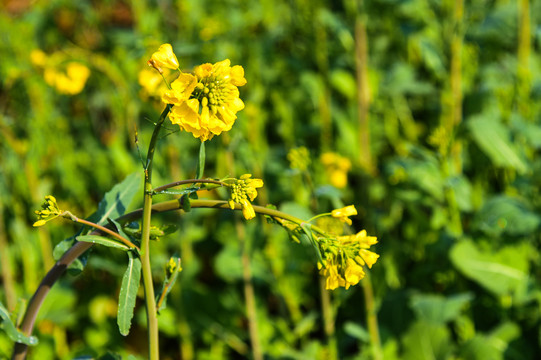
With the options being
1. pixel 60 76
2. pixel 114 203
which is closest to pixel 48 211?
pixel 114 203

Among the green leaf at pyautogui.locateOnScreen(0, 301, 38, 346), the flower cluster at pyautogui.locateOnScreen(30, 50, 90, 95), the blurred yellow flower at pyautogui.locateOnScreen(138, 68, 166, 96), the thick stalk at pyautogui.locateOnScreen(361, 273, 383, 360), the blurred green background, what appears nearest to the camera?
the green leaf at pyautogui.locateOnScreen(0, 301, 38, 346)

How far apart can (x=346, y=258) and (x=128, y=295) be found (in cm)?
37

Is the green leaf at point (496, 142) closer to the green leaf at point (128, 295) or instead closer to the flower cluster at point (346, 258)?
the flower cluster at point (346, 258)

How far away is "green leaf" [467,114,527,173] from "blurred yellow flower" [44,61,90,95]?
6.11 feet

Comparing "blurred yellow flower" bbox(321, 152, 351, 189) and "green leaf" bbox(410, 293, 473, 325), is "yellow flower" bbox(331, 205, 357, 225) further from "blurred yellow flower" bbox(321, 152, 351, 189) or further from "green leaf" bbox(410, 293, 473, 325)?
"blurred yellow flower" bbox(321, 152, 351, 189)

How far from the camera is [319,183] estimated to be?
2348mm

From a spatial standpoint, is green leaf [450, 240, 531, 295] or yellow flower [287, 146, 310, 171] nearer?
yellow flower [287, 146, 310, 171]

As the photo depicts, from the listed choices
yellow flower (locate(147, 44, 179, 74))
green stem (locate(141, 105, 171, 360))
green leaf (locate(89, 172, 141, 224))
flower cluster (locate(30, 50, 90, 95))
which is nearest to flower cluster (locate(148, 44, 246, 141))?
yellow flower (locate(147, 44, 179, 74))

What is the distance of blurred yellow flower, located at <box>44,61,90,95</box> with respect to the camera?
8.29 ft

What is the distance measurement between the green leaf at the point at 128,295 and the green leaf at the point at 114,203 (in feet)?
0.65

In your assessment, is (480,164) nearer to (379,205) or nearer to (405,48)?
(379,205)

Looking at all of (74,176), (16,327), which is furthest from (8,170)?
(16,327)

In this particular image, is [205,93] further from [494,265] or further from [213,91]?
[494,265]

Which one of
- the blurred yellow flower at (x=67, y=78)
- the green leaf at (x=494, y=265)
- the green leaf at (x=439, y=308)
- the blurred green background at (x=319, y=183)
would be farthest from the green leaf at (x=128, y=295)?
the blurred yellow flower at (x=67, y=78)
